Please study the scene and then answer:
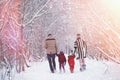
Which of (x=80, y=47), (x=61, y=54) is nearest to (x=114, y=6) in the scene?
(x=80, y=47)

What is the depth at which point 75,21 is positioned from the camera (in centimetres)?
2016

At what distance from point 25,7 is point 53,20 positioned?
5.29 m

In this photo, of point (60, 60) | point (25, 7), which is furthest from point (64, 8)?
point (60, 60)

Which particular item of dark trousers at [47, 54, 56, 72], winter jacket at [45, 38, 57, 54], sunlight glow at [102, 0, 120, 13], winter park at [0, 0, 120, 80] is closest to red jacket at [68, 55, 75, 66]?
winter park at [0, 0, 120, 80]

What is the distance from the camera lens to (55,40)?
40.5ft

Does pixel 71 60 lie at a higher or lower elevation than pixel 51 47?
lower

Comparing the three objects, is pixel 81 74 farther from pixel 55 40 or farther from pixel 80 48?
pixel 55 40

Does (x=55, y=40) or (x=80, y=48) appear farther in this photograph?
(x=55, y=40)

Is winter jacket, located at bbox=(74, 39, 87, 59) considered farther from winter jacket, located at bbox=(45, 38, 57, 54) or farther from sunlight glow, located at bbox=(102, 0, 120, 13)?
sunlight glow, located at bbox=(102, 0, 120, 13)

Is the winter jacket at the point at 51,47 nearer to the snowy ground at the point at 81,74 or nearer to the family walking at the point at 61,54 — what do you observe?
the family walking at the point at 61,54

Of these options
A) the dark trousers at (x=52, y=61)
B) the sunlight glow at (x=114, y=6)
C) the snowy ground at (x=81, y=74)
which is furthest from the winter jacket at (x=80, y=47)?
the sunlight glow at (x=114, y=6)

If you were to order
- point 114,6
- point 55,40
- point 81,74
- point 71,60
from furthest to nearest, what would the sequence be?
point 114,6, point 71,60, point 55,40, point 81,74

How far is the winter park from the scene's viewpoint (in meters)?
11.8

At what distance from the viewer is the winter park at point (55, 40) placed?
38.8ft
